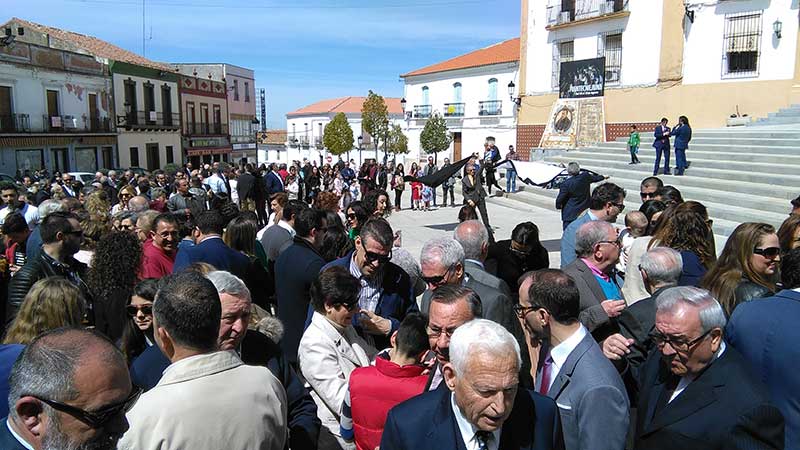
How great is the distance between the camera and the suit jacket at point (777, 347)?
2.64 metres

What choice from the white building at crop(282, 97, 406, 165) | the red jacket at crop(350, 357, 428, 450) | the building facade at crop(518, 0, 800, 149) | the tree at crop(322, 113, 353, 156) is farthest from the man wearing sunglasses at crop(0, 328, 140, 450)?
the white building at crop(282, 97, 406, 165)

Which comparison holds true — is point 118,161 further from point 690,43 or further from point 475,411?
point 475,411

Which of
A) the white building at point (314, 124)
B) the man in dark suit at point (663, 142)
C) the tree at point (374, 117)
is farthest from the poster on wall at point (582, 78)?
the white building at point (314, 124)

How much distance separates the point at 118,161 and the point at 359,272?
1243 inches

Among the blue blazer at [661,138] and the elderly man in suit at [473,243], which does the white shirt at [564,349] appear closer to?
the elderly man in suit at [473,243]

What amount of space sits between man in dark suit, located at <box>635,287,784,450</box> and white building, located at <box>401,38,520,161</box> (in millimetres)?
34682

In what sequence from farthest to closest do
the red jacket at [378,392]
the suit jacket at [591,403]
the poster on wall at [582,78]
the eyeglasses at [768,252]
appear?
the poster on wall at [582,78] → the eyeglasses at [768,252] → the red jacket at [378,392] → the suit jacket at [591,403]

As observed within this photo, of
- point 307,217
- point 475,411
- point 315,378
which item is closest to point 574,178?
point 307,217

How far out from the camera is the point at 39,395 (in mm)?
1571

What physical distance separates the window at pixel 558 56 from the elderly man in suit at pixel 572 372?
25.8 metres

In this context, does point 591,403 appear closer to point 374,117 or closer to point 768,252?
point 768,252

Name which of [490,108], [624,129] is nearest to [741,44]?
[624,129]

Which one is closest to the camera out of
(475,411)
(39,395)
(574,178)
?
(39,395)

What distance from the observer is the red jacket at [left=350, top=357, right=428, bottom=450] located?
2586 millimetres
